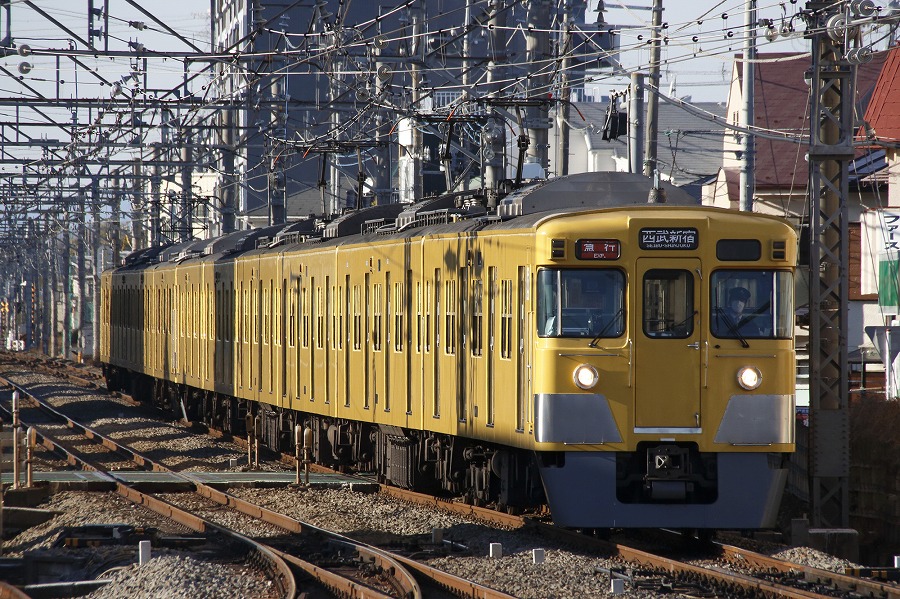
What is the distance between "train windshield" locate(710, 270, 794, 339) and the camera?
11133mm

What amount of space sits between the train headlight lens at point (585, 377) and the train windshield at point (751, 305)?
3.20 ft

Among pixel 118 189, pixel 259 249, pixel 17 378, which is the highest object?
pixel 118 189

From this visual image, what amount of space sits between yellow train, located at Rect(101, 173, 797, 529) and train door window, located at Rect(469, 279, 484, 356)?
0.02 m

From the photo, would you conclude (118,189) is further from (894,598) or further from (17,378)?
(894,598)

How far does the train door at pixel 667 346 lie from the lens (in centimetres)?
1098

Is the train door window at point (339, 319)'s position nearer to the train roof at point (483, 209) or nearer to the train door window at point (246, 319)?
the train roof at point (483, 209)

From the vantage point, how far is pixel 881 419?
614 inches

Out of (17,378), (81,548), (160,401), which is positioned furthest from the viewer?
(17,378)

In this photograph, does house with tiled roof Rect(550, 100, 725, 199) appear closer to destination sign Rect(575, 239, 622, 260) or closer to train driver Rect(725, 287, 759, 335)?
train driver Rect(725, 287, 759, 335)

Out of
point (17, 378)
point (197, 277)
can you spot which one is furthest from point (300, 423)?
point (17, 378)

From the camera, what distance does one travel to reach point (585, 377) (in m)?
10.9

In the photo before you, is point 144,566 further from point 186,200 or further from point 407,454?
point 186,200

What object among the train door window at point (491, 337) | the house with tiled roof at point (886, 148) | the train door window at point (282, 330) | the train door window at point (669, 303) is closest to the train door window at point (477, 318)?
the train door window at point (491, 337)

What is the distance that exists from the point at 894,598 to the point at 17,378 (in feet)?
129
